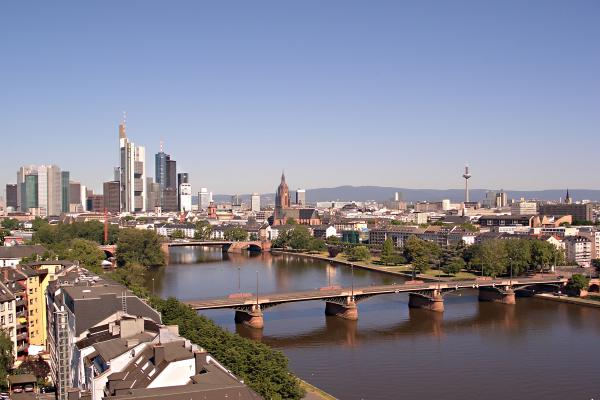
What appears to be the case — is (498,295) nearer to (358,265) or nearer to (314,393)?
(358,265)

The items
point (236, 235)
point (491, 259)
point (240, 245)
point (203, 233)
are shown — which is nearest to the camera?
point (491, 259)

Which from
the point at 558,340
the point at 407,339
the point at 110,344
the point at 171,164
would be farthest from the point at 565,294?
the point at 171,164

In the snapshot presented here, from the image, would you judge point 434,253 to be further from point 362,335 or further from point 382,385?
point 382,385

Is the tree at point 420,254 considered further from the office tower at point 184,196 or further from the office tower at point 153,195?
the office tower at point 184,196

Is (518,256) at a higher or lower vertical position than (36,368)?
higher

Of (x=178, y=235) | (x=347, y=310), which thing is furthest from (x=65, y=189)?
(x=347, y=310)

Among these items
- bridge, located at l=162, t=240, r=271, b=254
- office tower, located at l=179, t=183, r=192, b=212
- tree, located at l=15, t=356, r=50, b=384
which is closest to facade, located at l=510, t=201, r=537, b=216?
bridge, located at l=162, t=240, r=271, b=254
